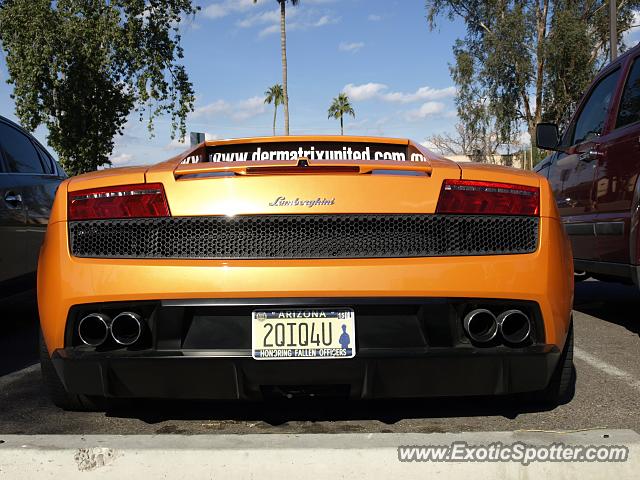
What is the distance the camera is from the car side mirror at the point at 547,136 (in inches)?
217

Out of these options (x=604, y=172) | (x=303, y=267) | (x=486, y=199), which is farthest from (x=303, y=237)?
(x=604, y=172)

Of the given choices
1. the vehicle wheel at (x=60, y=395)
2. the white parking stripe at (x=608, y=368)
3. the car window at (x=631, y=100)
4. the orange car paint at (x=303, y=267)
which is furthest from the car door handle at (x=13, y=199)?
the car window at (x=631, y=100)

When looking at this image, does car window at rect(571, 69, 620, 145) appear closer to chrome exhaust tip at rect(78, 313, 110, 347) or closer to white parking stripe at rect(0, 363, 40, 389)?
chrome exhaust tip at rect(78, 313, 110, 347)

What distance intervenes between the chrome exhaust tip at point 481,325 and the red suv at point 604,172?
2.15 metres

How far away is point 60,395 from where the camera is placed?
9.78 ft

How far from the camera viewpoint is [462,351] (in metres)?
2.53

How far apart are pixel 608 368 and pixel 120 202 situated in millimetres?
3036

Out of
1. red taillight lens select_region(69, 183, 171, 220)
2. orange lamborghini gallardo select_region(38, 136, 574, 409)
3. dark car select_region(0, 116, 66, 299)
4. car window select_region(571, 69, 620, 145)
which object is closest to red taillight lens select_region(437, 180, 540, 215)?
orange lamborghini gallardo select_region(38, 136, 574, 409)

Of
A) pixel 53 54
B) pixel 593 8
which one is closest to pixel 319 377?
pixel 53 54

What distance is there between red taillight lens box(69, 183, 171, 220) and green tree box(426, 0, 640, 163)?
28464 millimetres

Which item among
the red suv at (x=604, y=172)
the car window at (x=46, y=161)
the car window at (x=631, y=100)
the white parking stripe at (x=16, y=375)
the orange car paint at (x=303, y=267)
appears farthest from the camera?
the car window at (x=46, y=161)

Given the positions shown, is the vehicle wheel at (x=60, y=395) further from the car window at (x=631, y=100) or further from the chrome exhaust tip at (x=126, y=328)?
the car window at (x=631, y=100)

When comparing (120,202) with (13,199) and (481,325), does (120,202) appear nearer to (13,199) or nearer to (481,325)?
(481,325)

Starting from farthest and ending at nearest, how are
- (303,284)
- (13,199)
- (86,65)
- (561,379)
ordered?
(86,65) → (13,199) → (561,379) → (303,284)
